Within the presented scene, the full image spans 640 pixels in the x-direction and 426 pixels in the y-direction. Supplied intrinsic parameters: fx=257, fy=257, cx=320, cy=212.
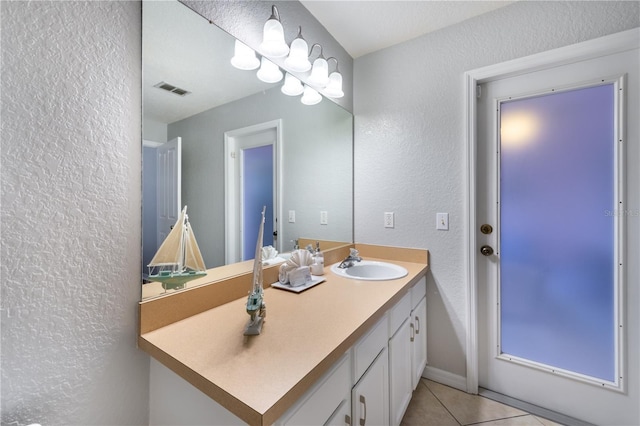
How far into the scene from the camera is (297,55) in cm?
140

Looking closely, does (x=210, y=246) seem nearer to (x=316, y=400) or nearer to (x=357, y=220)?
(x=316, y=400)

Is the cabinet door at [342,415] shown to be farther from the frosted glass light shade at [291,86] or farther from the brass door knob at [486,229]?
the frosted glass light shade at [291,86]

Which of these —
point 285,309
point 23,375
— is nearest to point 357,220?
point 285,309

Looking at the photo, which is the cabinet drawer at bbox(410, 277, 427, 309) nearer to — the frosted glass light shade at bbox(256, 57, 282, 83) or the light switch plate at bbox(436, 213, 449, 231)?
the light switch plate at bbox(436, 213, 449, 231)

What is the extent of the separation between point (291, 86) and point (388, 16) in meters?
0.78

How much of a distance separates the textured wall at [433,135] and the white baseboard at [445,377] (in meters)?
0.04

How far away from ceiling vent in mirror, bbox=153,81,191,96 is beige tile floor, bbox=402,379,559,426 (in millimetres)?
1967

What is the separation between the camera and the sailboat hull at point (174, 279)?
934 millimetres

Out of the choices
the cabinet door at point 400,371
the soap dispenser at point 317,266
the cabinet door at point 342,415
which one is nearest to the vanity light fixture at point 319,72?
the soap dispenser at point 317,266

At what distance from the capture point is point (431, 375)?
1.80 metres

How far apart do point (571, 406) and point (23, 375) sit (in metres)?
2.40

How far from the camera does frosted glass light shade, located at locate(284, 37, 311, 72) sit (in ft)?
4.56

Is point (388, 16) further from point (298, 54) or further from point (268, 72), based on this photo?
point (268, 72)

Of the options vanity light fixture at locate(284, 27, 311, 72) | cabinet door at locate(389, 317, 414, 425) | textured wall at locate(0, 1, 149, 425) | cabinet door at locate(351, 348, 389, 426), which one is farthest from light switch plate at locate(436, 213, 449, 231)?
textured wall at locate(0, 1, 149, 425)
